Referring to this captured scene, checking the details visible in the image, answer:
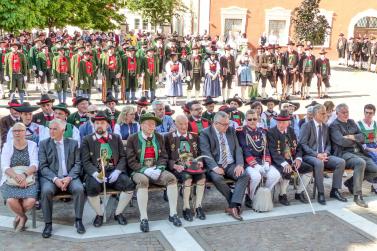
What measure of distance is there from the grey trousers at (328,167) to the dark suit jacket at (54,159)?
3948 mm

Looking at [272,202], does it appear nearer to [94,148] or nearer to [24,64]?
[94,148]

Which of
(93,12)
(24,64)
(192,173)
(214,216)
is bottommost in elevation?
(214,216)

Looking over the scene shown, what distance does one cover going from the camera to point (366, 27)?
31625 millimetres

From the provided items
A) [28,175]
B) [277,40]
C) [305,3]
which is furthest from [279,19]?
[28,175]

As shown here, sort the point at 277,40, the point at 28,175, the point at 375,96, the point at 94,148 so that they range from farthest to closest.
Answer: the point at 277,40 < the point at 375,96 < the point at 94,148 < the point at 28,175

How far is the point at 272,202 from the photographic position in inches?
324

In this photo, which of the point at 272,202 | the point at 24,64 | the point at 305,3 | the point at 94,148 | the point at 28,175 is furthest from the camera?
the point at 305,3

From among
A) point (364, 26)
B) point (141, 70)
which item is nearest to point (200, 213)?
point (141, 70)

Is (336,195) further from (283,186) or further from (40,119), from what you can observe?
(40,119)

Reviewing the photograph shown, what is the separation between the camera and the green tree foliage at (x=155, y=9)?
27.7 m

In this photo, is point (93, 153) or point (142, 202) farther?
point (93, 153)

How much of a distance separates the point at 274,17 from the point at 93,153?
83.3 ft

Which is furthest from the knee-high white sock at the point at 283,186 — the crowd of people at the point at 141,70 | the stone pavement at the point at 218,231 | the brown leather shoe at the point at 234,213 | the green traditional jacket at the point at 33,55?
the green traditional jacket at the point at 33,55

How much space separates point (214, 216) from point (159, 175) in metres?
1.13
